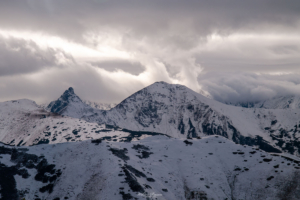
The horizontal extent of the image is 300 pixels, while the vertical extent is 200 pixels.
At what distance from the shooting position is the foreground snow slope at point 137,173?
3543 inches

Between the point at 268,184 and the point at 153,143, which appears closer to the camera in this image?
the point at 268,184

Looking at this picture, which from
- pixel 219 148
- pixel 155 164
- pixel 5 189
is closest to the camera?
pixel 5 189

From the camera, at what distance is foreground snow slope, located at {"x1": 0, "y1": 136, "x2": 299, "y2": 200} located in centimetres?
9000

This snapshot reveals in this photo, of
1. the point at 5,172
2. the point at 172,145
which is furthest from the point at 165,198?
the point at 5,172

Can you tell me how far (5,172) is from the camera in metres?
95.7

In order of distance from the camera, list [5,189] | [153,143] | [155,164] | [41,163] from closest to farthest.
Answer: [5,189], [41,163], [155,164], [153,143]

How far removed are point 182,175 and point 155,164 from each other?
51.1ft

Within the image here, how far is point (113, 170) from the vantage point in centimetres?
9844

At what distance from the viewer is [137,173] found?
103 metres

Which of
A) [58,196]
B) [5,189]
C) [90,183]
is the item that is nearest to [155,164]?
[90,183]

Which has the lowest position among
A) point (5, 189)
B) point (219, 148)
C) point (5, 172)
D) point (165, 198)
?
point (165, 198)

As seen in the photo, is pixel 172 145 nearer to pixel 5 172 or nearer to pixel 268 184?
pixel 268 184

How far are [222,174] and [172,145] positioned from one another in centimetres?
3965

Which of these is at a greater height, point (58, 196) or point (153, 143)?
point (153, 143)
